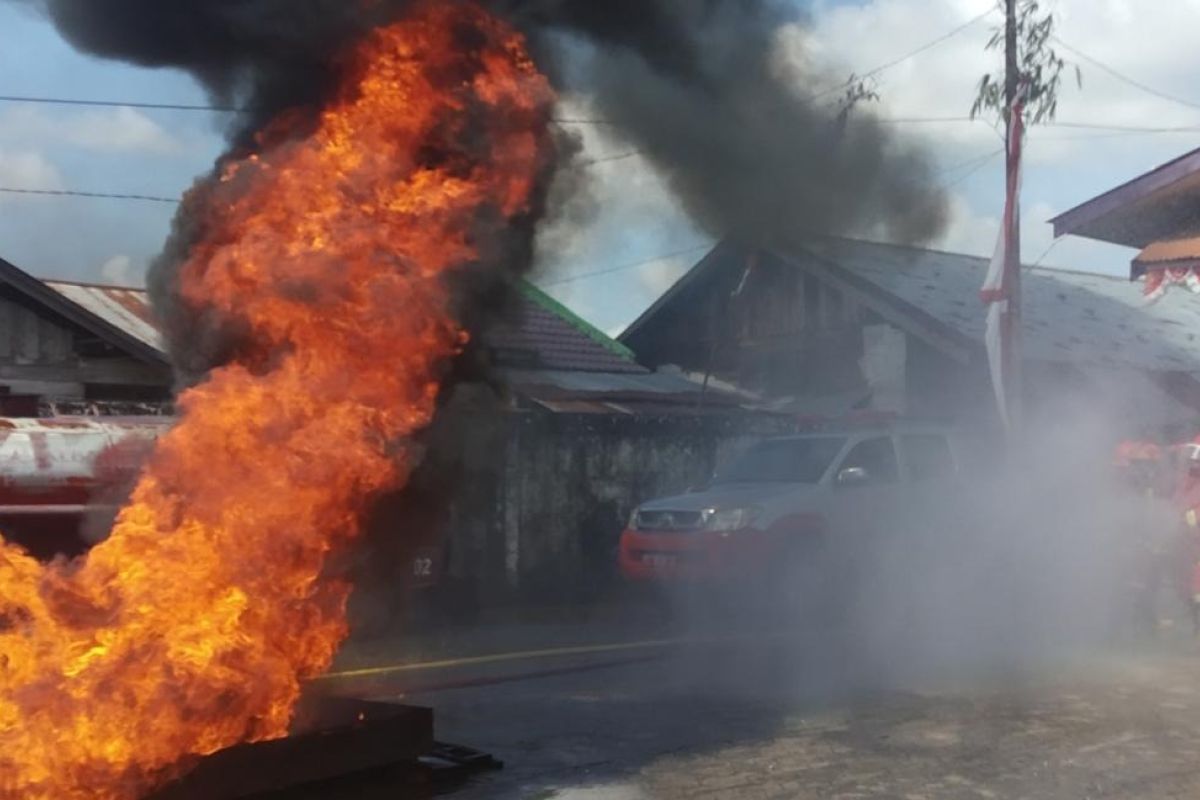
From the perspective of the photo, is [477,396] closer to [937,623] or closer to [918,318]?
[937,623]

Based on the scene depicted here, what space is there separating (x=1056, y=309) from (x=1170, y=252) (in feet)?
38.1

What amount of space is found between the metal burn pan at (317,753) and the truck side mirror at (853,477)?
24.5 ft

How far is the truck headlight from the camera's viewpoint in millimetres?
12703

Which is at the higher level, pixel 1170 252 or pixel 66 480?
pixel 1170 252

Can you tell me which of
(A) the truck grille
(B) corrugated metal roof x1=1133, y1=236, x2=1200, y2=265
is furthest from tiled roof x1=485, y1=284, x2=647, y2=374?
(B) corrugated metal roof x1=1133, y1=236, x2=1200, y2=265

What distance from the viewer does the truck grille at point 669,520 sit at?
13.0 metres

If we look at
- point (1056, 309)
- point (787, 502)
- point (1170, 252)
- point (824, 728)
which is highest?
point (1056, 309)

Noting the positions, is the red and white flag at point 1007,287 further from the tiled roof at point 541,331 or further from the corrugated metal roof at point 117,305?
the corrugated metal roof at point 117,305

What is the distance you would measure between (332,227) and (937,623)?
8.30 meters

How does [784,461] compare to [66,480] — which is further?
[784,461]

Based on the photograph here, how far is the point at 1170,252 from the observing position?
11484 mm

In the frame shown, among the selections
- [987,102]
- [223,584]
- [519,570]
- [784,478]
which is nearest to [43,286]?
[519,570]

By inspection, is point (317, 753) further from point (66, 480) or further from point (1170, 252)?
point (1170, 252)

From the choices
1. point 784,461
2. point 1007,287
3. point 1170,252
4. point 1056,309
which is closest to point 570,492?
point 784,461
